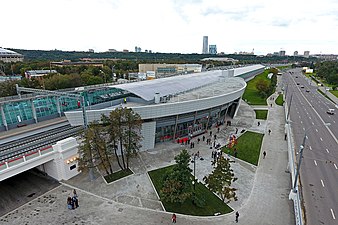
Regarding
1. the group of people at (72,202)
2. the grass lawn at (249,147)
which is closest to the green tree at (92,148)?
the group of people at (72,202)

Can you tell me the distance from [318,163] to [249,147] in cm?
951

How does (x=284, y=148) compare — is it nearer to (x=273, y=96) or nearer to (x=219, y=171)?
(x=219, y=171)

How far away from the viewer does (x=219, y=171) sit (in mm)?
21281

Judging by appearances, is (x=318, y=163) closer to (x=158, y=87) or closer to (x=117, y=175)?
(x=117, y=175)

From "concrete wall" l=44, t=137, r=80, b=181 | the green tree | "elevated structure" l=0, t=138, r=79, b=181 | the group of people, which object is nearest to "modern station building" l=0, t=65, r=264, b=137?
"concrete wall" l=44, t=137, r=80, b=181

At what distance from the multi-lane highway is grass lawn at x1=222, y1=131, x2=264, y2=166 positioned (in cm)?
592

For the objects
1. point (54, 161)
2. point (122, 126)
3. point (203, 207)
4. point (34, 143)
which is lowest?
point (203, 207)

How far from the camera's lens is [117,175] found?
27.9m

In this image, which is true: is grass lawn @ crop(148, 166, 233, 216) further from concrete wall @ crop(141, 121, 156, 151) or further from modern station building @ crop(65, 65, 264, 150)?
modern station building @ crop(65, 65, 264, 150)

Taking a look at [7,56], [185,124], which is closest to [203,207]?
[185,124]

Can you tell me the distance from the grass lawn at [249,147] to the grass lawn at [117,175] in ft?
51.3

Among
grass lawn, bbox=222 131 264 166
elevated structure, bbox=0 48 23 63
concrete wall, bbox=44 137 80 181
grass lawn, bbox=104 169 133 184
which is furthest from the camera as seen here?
elevated structure, bbox=0 48 23 63

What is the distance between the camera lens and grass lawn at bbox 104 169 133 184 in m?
27.1

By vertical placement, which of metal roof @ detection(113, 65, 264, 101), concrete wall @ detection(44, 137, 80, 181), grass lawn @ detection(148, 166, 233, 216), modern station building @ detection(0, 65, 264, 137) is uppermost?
metal roof @ detection(113, 65, 264, 101)
